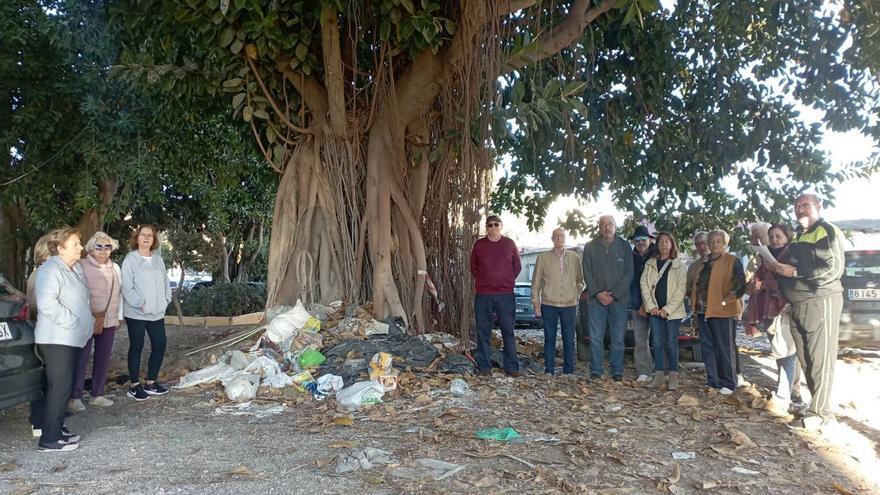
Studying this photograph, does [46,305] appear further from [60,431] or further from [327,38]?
[327,38]

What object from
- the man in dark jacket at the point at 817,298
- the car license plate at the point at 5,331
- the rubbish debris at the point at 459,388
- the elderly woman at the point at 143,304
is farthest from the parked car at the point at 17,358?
the man in dark jacket at the point at 817,298

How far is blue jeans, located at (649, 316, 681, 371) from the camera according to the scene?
6.47 meters

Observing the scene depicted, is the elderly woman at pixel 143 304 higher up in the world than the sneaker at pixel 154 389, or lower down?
higher up

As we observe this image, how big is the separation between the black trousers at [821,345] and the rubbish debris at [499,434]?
229 centimetres

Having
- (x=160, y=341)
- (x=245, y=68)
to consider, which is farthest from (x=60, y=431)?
(x=245, y=68)

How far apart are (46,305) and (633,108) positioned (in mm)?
7880

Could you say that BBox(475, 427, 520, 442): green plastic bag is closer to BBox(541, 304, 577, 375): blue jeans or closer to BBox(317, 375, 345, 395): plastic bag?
BBox(317, 375, 345, 395): plastic bag

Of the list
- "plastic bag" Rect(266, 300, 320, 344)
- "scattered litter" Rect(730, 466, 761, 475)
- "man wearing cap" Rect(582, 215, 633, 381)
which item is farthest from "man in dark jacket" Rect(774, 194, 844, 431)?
"plastic bag" Rect(266, 300, 320, 344)

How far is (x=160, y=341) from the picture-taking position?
600 cm

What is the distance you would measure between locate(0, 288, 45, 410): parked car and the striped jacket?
5564 millimetres

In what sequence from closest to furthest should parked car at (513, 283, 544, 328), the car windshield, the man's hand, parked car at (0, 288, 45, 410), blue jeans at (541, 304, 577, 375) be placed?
parked car at (0, 288, 45, 410) → the man's hand → blue jeans at (541, 304, 577, 375) → the car windshield → parked car at (513, 283, 544, 328)

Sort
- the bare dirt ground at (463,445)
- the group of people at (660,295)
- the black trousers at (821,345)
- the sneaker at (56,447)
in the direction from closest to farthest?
the bare dirt ground at (463,445) → the sneaker at (56,447) → the black trousers at (821,345) → the group of people at (660,295)

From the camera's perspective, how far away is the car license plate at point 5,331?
4.19 m

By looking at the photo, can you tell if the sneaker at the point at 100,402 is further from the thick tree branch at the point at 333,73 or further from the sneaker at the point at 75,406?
the thick tree branch at the point at 333,73
